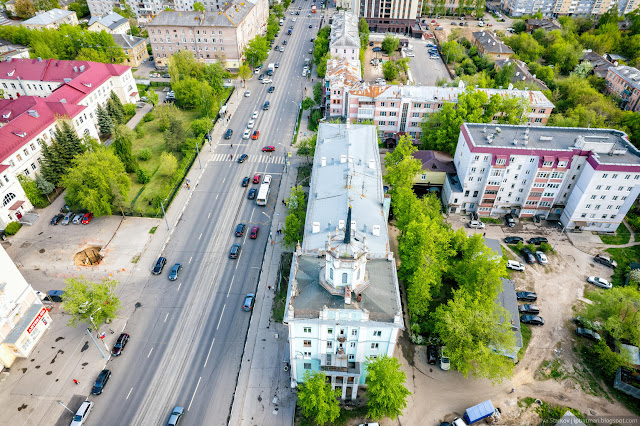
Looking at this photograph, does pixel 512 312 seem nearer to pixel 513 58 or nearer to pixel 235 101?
pixel 235 101

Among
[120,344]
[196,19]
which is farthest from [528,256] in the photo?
[196,19]

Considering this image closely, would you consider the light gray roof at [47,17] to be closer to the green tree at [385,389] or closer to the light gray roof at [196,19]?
the light gray roof at [196,19]

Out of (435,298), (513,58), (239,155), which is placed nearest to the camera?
(435,298)

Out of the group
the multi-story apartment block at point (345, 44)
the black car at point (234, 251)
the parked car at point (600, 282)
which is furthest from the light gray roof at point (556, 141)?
the multi-story apartment block at point (345, 44)

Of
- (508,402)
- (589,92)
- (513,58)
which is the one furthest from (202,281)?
(513,58)

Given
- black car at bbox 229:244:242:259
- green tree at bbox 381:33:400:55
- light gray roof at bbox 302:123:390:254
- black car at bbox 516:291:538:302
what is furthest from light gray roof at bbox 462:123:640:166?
green tree at bbox 381:33:400:55

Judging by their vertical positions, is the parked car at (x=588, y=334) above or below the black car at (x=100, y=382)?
below
